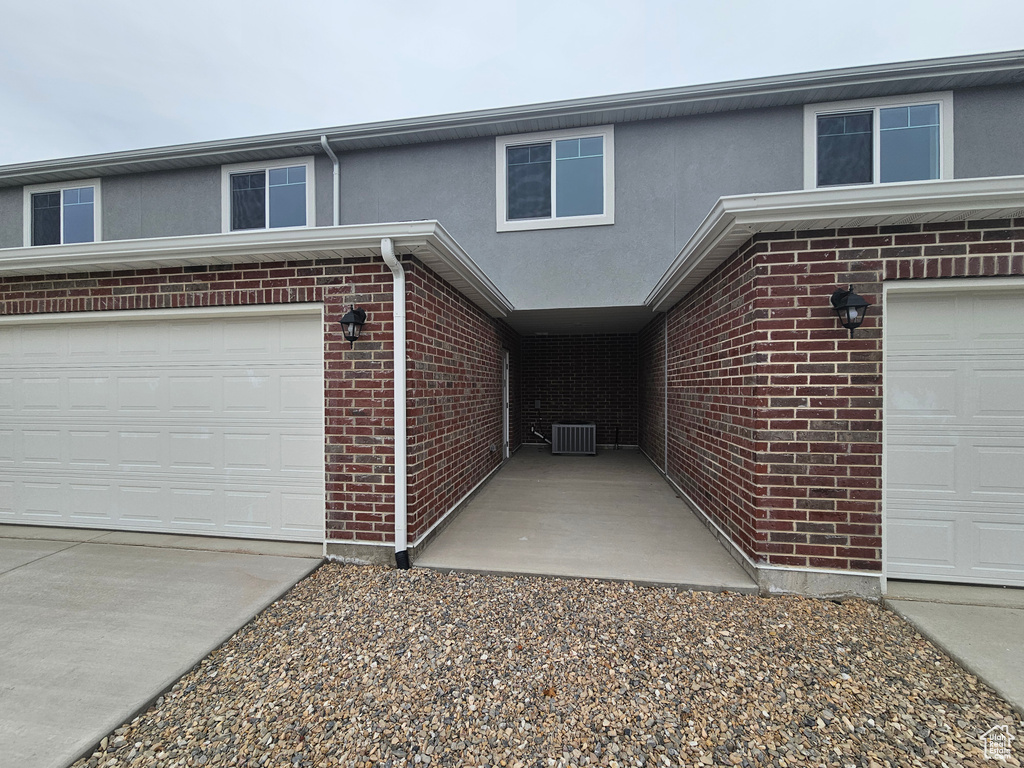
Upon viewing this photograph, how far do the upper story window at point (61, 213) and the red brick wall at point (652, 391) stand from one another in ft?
31.4

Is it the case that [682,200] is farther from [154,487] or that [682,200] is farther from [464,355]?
[154,487]

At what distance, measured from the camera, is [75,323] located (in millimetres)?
4102

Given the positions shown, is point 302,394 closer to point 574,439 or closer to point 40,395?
point 40,395

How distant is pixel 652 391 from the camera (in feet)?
24.6

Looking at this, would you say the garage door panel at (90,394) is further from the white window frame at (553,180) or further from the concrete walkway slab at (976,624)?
the concrete walkway slab at (976,624)

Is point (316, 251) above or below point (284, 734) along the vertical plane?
above

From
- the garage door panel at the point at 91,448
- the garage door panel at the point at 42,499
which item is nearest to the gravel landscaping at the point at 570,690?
the garage door panel at the point at 91,448

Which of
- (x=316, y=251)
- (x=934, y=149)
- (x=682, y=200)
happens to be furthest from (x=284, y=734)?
(x=934, y=149)

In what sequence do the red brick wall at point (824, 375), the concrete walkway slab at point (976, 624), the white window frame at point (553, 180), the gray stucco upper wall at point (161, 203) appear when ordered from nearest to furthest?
the concrete walkway slab at point (976, 624), the red brick wall at point (824, 375), the white window frame at point (553, 180), the gray stucco upper wall at point (161, 203)

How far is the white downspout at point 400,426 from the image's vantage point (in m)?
3.44

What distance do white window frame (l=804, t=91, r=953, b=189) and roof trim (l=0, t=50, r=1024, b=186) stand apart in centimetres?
12

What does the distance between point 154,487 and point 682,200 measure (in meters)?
6.93

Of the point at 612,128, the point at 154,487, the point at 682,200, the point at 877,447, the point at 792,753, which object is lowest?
the point at 792,753

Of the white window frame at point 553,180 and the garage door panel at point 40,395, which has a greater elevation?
the white window frame at point 553,180
